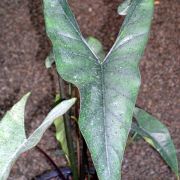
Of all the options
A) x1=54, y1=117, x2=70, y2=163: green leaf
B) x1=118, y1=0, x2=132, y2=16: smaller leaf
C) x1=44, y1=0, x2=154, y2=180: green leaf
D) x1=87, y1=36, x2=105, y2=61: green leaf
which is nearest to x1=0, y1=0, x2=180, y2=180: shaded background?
x1=54, y1=117, x2=70, y2=163: green leaf

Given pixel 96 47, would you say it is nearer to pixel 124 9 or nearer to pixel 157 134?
pixel 124 9

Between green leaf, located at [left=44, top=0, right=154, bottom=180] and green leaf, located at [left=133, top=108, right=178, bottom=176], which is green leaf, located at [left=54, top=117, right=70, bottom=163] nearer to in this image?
green leaf, located at [left=133, top=108, right=178, bottom=176]

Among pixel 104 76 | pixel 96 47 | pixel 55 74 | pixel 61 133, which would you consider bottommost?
pixel 55 74

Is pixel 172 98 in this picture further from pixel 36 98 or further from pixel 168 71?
pixel 36 98

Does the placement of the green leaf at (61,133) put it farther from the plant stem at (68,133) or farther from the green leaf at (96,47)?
the green leaf at (96,47)

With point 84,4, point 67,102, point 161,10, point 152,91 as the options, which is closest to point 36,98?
point 152,91

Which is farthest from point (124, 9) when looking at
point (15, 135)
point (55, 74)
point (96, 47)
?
point (55, 74)

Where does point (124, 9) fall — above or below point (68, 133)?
above
